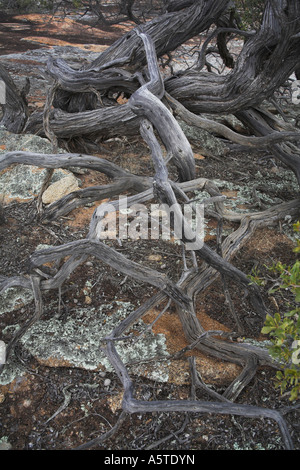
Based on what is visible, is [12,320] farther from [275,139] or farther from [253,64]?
[253,64]

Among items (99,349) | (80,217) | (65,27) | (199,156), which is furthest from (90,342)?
(65,27)

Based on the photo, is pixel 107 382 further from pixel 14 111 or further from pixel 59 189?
pixel 14 111

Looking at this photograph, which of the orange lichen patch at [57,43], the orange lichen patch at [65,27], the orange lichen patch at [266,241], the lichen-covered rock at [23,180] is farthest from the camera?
the orange lichen patch at [65,27]

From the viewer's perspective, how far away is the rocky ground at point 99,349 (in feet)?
8.09

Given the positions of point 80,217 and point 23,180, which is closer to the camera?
point 80,217

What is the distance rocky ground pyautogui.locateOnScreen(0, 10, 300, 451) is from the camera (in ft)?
8.09

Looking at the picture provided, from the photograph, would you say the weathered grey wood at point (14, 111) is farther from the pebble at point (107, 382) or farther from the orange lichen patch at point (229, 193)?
the pebble at point (107, 382)

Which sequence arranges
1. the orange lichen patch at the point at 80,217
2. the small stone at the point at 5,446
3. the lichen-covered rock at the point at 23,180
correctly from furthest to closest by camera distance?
1. the lichen-covered rock at the point at 23,180
2. the orange lichen patch at the point at 80,217
3. the small stone at the point at 5,446

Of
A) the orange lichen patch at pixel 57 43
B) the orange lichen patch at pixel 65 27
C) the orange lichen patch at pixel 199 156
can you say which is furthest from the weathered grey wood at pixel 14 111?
the orange lichen patch at pixel 65 27

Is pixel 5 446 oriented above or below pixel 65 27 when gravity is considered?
above

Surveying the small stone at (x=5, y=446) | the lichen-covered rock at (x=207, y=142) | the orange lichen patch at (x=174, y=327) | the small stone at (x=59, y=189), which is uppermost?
the lichen-covered rock at (x=207, y=142)

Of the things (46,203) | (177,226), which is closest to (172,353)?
(177,226)

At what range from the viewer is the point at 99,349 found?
9.51ft

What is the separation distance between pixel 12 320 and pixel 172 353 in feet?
3.68
